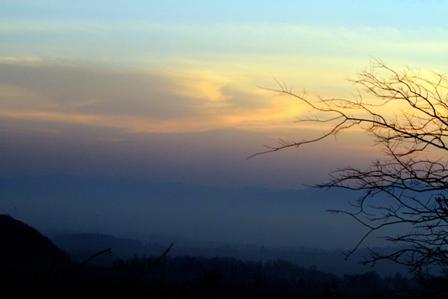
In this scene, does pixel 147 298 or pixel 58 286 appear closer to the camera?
pixel 58 286

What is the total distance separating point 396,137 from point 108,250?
402cm

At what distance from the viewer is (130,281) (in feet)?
25.5

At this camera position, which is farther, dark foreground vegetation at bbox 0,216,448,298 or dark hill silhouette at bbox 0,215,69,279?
dark hill silhouette at bbox 0,215,69,279

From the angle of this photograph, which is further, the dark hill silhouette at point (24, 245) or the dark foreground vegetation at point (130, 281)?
the dark hill silhouette at point (24, 245)

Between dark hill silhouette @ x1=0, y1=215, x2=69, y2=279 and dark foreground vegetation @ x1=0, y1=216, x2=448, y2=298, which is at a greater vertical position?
dark hill silhouette @ x1=0, y1=215, x2=69, y2=279

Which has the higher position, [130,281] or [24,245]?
[24,245]

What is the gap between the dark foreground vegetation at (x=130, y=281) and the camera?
7867 millimetres

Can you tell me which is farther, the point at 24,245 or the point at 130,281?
the point at 24,245

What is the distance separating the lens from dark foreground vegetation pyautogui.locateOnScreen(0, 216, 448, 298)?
25.8ft

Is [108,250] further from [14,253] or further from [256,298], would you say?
[14,253]

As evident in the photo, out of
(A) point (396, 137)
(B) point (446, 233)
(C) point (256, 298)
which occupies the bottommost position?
(C) point (256, 298)

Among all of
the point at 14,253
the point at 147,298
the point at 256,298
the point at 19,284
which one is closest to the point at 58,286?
the point at 19,284

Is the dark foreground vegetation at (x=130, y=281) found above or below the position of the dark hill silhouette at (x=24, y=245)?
below

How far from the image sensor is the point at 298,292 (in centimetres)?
1471
